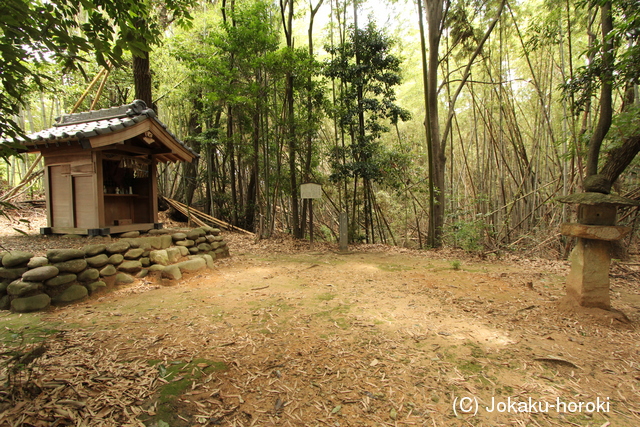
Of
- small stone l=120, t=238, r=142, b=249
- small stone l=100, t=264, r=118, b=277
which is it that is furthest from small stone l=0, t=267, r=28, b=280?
small stone l=120, t=238, r=142, b=249

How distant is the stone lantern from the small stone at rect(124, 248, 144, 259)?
4.89m

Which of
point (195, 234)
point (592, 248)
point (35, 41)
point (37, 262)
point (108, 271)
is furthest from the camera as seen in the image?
point (195, 234)

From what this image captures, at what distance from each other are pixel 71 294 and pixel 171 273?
108 cm

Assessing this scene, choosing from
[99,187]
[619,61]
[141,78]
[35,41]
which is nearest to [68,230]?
[99,187]

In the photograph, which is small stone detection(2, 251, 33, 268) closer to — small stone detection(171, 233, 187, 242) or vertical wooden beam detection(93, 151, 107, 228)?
vertical wooden beam detection(93, 151, 107, 228)

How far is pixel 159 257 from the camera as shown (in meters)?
4.15

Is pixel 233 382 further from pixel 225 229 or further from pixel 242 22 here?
pixel 225 229

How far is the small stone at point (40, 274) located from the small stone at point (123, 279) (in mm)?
696

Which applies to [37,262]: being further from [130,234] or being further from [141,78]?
[141,78]

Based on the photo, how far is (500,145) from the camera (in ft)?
22.7

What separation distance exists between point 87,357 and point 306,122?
556 centimetres

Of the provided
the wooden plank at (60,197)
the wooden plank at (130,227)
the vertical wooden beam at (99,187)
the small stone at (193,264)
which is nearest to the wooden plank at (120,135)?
the vertical wooden beam at (99,187)

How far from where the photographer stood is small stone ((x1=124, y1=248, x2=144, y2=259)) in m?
3.82

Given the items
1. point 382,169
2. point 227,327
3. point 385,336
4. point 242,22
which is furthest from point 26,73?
point 382,169
